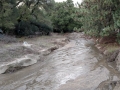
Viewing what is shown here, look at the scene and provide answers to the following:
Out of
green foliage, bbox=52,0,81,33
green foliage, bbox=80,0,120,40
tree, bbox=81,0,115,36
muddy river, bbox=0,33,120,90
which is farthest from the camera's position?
green foliage, bbox=52,0,81,33

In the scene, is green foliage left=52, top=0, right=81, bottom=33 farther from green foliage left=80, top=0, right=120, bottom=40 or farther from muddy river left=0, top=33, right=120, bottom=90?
muddy river left=0, top=33, right=120, bottom=90

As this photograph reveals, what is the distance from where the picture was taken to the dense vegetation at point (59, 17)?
17.0 m

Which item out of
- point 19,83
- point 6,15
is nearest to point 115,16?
point 19,83

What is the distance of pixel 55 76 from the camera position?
1138 centimetres

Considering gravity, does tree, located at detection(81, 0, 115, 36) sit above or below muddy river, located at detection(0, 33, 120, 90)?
above

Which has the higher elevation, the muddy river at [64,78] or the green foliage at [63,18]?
the green foliage at [63,18]

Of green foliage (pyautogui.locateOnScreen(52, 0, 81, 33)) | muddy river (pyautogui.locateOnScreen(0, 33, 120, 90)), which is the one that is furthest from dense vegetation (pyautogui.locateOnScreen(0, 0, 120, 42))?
muddy river (pyautogui.locateOnScreen(0, 33, 120, 90))

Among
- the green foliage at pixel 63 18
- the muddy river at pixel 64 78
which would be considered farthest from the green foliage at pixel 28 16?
the muddy river at pixel 64 78

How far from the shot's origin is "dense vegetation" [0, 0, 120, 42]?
17.0 m

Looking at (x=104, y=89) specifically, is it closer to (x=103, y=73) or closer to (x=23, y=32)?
(x=103, y=73)

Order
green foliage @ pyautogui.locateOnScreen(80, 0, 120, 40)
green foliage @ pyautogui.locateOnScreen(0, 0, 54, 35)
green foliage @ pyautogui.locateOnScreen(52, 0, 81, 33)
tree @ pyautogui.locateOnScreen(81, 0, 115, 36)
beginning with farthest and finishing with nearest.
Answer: green foliage @ pyautogui.locateOnScreen(52, 0, 81, 33), green foliage @ pyautogui.locateOnScreen(0, 0, 54, 35), tree @ pyautogui.locateOnScreen(81, 0, 115, 36), green foliage @ pyautogui.locateOnScreen(80, 0, 120, 40)

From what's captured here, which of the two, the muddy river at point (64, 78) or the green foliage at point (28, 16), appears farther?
the green foliage at point (28, 16)

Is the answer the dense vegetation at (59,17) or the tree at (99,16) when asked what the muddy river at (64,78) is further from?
the dense vegetation at (59,17)

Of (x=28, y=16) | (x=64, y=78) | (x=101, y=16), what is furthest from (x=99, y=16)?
(x=28, y=16)
